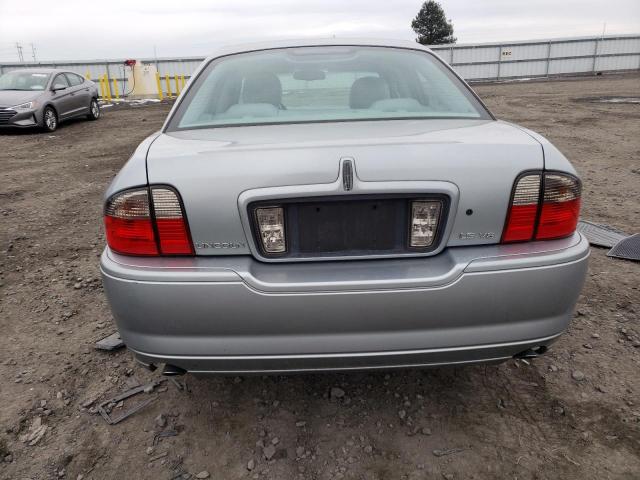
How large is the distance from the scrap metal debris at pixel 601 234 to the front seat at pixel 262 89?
2708mm

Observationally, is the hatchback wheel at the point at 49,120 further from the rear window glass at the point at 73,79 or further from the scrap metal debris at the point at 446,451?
the scrap metal debris at the point at 446,451

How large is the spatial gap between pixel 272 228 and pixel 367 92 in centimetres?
115

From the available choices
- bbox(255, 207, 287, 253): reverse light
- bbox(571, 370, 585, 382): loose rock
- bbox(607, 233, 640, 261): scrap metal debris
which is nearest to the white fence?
bbox(607, 233, 640, 261): scrap metal debris

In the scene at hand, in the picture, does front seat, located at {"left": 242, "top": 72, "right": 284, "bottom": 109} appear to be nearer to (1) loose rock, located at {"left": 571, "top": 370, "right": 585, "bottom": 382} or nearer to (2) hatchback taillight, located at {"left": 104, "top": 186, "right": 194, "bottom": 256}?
(2) hatchback taillight, located at {"left": 104, "top": 186, "right": 194, "bottom": 256}

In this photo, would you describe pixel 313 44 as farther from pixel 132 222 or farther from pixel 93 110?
pixel 93 110

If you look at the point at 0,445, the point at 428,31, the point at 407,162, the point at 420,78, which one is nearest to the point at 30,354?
the point at 0,445

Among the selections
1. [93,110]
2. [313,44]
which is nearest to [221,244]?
[313,44]

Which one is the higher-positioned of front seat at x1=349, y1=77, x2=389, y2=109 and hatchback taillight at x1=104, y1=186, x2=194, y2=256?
front seat at x1=349, y1=77, x2=389, y2=109

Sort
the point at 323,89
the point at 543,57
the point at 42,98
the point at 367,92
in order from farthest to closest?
the point at 543,57
the point at 42,98
the point at 323,89
the point at 367,92

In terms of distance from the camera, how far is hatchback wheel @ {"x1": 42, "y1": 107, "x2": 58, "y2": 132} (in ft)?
36.7

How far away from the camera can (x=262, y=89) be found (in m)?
2.52

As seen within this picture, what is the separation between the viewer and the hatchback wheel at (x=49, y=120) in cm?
1119

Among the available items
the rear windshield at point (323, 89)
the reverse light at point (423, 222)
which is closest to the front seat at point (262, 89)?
the rear windshield at point (323, 89)

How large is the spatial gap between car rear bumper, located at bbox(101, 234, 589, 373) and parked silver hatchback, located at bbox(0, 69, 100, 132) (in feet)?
36.4
